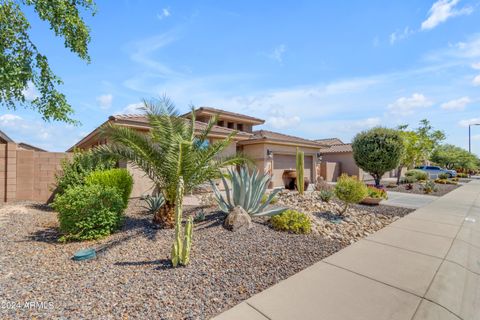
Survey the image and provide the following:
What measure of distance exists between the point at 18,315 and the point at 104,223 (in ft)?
9.12

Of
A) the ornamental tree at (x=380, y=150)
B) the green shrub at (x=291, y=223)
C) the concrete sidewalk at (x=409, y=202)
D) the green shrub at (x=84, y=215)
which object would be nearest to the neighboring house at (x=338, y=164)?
the ornamental tree at (x=380, y=150)

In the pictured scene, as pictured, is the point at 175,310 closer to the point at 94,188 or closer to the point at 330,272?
the point at 330,272

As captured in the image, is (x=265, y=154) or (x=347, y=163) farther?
(x=347, y=163)

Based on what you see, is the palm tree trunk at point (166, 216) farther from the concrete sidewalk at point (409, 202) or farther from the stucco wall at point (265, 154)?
the stucco wall at point (265, 154)

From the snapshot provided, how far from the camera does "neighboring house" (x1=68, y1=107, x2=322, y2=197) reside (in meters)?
11.9

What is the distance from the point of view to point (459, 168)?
49656 mm

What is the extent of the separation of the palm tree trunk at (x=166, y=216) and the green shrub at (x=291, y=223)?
8.64 ft

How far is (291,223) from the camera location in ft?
19.6

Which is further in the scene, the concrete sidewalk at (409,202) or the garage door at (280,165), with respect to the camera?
the garage door at (280,165)

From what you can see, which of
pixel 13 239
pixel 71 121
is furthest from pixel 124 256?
pixel 71 121

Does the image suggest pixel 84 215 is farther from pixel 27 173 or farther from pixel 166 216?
pixel 27 173

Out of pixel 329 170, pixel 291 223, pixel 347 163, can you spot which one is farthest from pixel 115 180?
pixel 347 163

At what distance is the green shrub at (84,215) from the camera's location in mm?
5191

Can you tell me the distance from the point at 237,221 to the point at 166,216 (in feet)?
5.94
